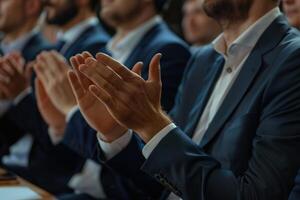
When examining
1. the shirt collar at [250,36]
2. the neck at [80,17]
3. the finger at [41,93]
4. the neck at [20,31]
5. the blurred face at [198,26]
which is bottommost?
the blurred face at [198,26]

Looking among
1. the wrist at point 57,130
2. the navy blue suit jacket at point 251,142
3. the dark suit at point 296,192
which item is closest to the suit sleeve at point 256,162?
the navy blue suit jacket at point 251,142

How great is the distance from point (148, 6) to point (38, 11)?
910mm

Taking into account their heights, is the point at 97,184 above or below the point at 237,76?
below

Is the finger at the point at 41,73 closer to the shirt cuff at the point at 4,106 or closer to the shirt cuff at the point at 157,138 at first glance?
the shirt cuff at the point at 4,106

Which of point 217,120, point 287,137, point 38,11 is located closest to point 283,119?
point 287,137

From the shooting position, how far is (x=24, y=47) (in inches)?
100

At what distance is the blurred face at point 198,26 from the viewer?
2.41m

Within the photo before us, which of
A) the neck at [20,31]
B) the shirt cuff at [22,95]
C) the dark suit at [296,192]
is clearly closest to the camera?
the dark suit at [296,192]

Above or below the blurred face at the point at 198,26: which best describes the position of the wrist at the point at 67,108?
above

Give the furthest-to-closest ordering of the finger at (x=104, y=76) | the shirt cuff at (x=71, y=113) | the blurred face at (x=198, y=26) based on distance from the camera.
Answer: the blurred face at (x=198, y=26) → the shirt cuff at (x=71, y=113) → the finger at (x=104, y=76)

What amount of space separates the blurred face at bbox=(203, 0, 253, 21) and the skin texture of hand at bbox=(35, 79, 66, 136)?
0.64 meters

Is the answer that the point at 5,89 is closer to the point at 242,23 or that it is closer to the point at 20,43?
the point at 20,43

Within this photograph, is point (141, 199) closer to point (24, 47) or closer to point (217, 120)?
point (217, 120)

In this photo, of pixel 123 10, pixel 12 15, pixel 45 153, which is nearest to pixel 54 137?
pixel 45 153
